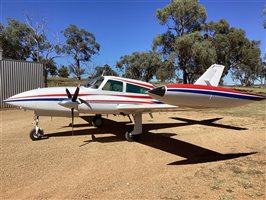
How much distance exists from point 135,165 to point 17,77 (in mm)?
17311

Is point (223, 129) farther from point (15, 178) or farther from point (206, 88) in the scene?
point (15, 178)

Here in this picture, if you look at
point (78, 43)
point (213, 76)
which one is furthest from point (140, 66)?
point (213, 76)

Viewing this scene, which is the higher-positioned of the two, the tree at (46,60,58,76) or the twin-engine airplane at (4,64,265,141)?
the tree at (46,60,58,76)

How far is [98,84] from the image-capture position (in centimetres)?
916

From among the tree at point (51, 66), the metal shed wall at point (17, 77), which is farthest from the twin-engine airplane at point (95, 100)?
the tree at point (51, 66)

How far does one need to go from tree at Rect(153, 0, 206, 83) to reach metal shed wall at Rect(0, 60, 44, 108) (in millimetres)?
18779


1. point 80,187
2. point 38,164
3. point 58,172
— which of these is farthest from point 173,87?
point 38,164

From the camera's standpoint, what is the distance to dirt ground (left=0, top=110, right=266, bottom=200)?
4707mm

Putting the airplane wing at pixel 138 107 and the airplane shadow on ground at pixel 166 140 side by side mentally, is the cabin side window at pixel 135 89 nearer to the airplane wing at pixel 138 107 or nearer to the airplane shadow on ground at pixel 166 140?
the airplane wing at pixel 138 107

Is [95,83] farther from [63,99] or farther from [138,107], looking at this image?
[138,107]

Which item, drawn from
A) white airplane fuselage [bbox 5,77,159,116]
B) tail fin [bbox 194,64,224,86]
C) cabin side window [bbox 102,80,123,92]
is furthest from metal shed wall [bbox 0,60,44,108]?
tail fin [bbox 194,64,224,86]

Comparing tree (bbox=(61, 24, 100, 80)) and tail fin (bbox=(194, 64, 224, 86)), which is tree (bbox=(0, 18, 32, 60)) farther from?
tail fin (bbox=(194, 64, 224, 86))

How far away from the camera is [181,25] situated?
1347 inches

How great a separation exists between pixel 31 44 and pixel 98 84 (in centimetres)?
4380
